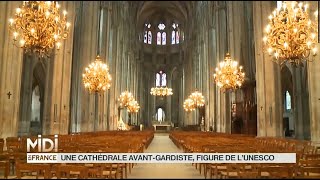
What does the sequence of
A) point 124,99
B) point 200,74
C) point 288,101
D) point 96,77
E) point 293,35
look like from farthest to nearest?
1. point 200,74
2. point 124,99
3. point 288,101
4. point 96,77
5. point 293,35

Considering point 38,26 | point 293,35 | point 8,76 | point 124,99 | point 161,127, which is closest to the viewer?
point 293,35

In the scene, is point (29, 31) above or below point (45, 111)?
above

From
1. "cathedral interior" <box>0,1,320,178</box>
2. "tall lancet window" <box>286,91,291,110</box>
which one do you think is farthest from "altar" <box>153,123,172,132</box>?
"tall lancet window" <box>286,91,291,110</box>

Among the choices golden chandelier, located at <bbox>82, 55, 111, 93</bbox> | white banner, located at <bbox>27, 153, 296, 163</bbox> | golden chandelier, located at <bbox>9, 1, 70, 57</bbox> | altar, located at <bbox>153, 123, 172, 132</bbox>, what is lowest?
altar, located at <bbox>153, 123, 172, 132</bbox>

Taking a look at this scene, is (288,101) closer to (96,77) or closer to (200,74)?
(200,74)

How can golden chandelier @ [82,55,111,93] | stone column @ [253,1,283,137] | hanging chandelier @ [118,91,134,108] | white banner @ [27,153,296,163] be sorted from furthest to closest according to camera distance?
hanging chandelier @ [118,91,134,108] → stone column @ [253,1,283,137] → golden chandelier @ [82,55,111,93] → white banner @ [27,153,296,163]

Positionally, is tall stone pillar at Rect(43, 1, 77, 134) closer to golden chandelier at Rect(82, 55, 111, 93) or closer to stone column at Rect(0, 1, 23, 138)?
golden chandelier at Rect(82, 55, 111, 93)

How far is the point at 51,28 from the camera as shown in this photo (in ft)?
33.6

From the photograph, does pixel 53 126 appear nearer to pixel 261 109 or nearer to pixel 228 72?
pixel 228 72

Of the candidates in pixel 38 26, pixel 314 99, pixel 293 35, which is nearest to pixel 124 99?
pixel 314 99

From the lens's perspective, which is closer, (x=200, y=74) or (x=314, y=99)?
(x=314, y=99)

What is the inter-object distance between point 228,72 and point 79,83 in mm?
14449

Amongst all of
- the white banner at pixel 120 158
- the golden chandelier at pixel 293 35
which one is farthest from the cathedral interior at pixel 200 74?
the white banner at pixel 120 158

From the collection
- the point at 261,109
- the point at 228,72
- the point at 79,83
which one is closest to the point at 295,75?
the point at 261,109
